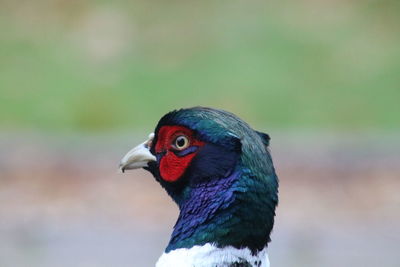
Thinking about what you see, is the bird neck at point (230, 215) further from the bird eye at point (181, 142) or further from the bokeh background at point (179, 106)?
the bokeh background at point (179, 106)

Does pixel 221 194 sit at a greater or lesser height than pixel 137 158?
lesser

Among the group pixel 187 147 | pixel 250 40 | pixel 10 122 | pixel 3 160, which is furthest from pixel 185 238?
pixel 250 40

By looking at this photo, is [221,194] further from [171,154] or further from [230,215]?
[171,154]

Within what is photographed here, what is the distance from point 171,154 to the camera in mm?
3723

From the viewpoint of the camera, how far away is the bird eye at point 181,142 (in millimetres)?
3691

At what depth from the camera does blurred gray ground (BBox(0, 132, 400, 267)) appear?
24.2ft

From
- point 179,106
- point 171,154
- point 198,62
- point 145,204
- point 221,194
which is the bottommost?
point 221,194

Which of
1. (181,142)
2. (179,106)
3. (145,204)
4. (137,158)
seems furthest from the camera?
(179,106)

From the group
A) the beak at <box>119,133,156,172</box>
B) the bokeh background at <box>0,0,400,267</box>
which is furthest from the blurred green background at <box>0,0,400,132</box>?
the beak at <box>119,133,156,172</box>

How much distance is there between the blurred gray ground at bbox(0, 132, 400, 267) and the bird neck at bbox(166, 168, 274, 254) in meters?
3.41

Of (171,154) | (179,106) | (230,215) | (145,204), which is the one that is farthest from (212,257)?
(179,106)

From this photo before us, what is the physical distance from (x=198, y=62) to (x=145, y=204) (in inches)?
168

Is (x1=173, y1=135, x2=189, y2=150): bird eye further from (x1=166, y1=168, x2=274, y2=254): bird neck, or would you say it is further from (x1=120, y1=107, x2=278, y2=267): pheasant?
(x1=166, y1=168, x2=274, y2=254): bird neck

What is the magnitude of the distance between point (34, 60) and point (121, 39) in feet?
3.49
